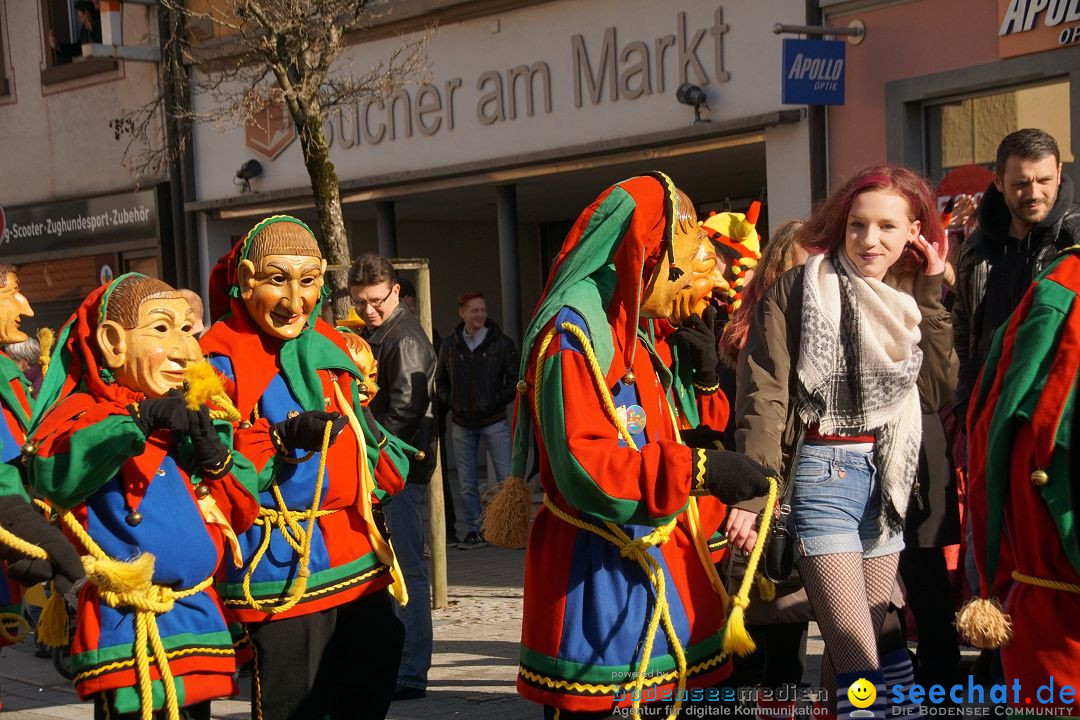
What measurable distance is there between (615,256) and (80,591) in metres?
1.86

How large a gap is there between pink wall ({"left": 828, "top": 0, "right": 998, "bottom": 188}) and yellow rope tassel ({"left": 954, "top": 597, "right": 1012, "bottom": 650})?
6140mm

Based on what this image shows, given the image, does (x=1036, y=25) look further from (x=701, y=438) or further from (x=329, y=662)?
(x=329, y=662)

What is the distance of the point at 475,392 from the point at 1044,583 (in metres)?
7.95

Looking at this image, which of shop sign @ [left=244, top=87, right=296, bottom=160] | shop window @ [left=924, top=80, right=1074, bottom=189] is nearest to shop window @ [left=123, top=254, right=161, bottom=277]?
shop sign @ [left=244, top=87, right=296, bottom=160]

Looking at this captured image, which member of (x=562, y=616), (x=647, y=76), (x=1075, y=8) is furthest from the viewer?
(x=647, y=76)

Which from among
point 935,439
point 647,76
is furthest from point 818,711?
point 647,76

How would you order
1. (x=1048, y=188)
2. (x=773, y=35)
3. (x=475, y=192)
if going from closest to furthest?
(x=1048, y=188) < (x=773, y=35) < (x=475, y=192)

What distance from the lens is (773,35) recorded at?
10.4 meters

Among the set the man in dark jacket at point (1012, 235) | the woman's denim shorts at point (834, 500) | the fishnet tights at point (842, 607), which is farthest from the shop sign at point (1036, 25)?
the fishnet tights at point (842, 607)

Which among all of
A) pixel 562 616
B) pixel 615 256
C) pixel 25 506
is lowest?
pixel 562 616

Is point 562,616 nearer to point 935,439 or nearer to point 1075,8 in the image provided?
point 935,439

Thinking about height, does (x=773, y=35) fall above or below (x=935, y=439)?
above

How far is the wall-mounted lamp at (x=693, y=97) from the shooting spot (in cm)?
1069

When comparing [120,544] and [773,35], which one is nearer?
[120,544]
